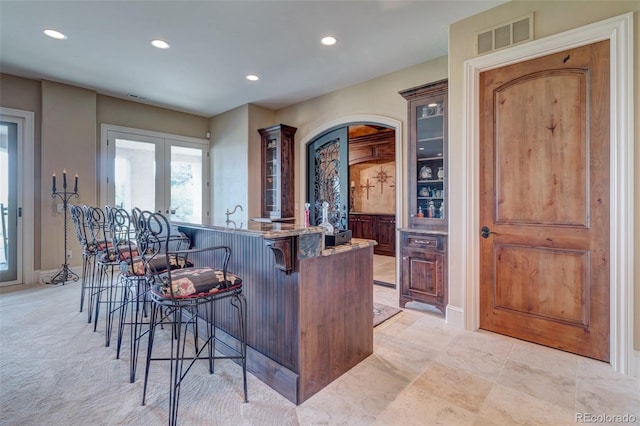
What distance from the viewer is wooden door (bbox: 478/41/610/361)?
2309 millimetres

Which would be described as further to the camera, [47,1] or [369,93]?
[369,93]

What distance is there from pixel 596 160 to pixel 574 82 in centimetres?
65

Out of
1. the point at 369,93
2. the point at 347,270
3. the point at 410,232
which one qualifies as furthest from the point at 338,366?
the point at 369,93

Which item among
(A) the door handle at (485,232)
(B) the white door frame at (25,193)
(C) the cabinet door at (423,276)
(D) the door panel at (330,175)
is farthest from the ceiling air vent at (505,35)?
(B) the white door frame at (25,193)

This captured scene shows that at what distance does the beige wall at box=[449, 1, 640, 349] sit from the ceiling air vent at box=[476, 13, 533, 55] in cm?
5

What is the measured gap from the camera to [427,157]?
3527 millimetres

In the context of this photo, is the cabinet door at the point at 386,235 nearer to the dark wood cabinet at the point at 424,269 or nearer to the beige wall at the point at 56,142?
the dark wood cabinet at the point at 424,269

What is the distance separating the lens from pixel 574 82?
7.82 ft

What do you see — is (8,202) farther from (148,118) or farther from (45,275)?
(148,118)

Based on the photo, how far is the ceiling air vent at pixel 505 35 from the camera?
256 cm

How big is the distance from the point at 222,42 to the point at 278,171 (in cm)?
235

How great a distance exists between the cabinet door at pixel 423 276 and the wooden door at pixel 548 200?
438 millimetres

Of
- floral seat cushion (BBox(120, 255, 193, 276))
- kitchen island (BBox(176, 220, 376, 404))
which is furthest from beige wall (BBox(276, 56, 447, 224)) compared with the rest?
floral seat cushion (BBox(120, 255, 193, 276))

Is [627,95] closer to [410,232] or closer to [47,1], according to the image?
[410,232]
